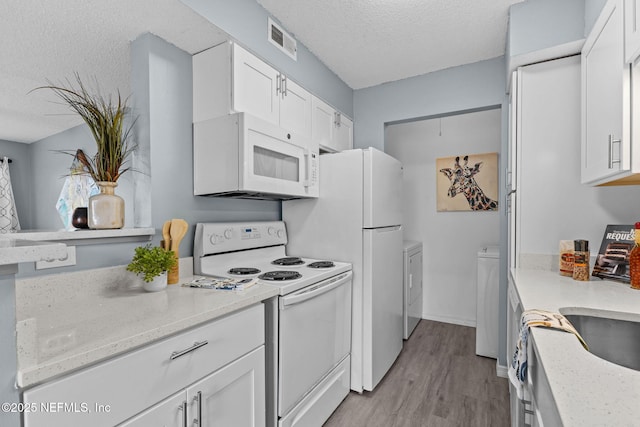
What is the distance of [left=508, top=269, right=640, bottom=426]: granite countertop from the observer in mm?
512

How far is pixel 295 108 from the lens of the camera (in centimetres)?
216

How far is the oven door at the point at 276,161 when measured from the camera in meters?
1.65

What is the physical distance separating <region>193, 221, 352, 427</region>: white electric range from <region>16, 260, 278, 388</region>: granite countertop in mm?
190

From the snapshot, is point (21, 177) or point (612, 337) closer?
point (612, 337)

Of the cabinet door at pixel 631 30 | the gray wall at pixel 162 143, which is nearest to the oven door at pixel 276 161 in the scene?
the gray wall at pixel 162 143

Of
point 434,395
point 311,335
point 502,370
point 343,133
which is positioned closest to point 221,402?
point 311,335

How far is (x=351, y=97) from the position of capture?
301 cm

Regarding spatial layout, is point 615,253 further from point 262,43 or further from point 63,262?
point 63,262

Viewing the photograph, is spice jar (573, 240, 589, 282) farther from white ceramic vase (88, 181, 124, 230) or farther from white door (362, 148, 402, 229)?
white ceramic vase (88, 181, 124, 230)

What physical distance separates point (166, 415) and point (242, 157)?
1.15 meters

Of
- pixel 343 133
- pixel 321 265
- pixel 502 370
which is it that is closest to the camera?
pixel 321 265

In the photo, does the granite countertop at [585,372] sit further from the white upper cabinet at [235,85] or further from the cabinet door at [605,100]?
the white upper cabinet at [235,85]

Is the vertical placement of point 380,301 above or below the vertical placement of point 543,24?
below

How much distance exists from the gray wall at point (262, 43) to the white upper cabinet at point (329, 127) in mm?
85
